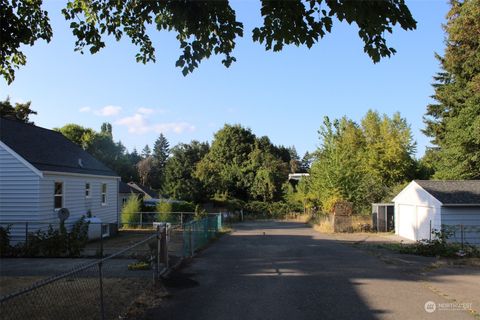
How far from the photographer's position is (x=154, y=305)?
8.86 meters

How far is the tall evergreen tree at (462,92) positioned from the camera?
33.2m

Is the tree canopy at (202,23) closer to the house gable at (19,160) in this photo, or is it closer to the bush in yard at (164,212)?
the house gable at (19,160)

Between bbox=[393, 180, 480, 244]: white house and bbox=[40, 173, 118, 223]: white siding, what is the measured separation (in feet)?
57.4

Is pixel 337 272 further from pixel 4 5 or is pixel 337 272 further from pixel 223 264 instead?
pixel 4 5

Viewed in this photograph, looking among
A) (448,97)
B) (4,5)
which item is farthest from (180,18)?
(448,97)

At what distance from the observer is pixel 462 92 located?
123 feet

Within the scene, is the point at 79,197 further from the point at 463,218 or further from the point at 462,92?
the point at 462,92

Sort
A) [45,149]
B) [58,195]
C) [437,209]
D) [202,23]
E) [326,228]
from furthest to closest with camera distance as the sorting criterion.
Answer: [326,228] → [437,209] → [45,149] → [58,195] → [202,23]

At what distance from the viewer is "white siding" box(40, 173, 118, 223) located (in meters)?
19.5

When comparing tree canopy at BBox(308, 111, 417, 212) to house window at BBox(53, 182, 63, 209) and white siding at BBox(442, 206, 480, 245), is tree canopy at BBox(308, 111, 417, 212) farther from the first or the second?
house window at BBox(53, 182, 63, 209)

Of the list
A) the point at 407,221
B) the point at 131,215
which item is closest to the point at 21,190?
the point at 131,215

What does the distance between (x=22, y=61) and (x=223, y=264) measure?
30.5 ft

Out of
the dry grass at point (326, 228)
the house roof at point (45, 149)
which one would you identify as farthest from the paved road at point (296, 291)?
the dry grass at point (326, 228)

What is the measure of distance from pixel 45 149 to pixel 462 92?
3235 cm
